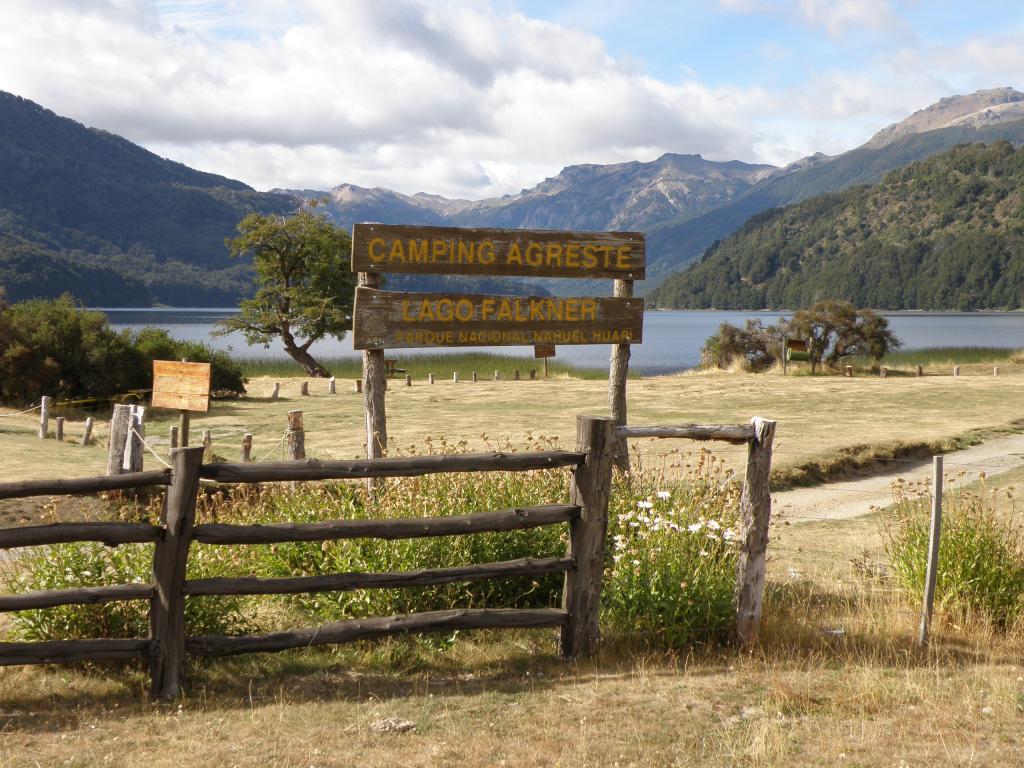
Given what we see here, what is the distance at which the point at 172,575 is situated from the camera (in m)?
5.80

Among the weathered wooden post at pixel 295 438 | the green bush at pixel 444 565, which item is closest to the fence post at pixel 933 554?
the green bush at pixel 444 565

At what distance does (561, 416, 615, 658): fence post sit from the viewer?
21.5 feet

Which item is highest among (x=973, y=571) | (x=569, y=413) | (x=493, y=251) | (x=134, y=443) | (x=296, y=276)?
(x=296, y=276)

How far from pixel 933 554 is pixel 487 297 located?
15.6 feet

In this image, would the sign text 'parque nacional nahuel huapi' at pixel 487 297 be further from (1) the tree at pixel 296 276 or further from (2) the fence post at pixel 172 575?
(1) the tree at pixel 296 276

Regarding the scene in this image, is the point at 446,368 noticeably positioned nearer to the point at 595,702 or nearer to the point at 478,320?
the point at 478,320

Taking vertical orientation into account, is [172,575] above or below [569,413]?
above

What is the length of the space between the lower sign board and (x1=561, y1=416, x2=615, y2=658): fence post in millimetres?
2860

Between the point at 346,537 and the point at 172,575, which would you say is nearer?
the point at 172,575

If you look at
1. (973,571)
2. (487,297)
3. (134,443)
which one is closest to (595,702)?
(973,571)

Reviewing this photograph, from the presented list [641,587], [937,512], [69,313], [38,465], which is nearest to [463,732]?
[641,587]

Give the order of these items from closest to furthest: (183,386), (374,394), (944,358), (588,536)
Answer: (588,536) < (374,394) < (183,386) < (944,358)

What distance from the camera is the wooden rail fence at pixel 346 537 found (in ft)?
18.8

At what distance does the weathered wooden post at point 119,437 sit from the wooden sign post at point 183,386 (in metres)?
0.63
